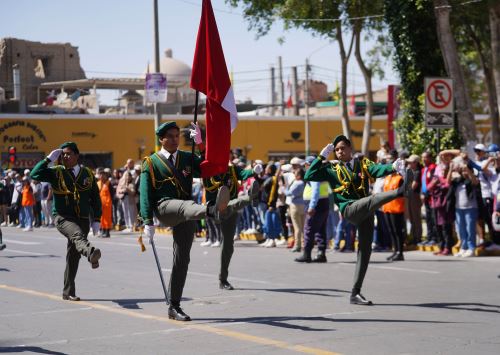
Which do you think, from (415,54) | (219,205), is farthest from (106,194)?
(219,205)

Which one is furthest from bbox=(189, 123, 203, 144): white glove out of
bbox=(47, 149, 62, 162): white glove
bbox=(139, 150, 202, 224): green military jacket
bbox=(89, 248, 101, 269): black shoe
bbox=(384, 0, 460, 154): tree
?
bbox=(384, 0, 460, 154): tree

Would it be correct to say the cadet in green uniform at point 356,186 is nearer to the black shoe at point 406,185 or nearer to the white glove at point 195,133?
the black shoe at point 406,185

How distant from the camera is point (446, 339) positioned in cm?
862

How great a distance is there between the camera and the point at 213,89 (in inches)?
408

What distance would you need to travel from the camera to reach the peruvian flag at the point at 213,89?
10.3 metres

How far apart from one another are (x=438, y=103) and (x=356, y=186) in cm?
875

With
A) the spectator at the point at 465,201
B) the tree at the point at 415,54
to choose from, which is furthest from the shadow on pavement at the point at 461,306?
the tree at the point at 415,54

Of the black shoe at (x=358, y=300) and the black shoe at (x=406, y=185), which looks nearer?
the black shoe at (x=406, y=185)

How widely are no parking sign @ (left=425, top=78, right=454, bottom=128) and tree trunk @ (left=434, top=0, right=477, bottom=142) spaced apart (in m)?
2.97

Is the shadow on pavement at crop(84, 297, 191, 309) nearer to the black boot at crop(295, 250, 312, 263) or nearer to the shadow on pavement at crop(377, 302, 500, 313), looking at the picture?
the shadow on pavement at crop(377, 302, 500, 313)

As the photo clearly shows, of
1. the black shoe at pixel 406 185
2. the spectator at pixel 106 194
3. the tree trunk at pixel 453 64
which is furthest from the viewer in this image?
the spectator at pixel 106 194

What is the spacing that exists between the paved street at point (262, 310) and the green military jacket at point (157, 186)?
4.03ft

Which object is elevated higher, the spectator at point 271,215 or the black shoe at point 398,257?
the spectator at point 271,215

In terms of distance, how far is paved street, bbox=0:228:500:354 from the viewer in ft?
27.8
